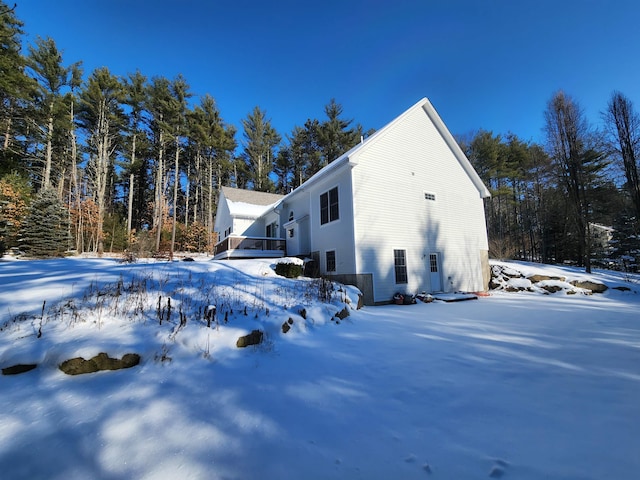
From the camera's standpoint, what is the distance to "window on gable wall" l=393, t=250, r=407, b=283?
422 inches

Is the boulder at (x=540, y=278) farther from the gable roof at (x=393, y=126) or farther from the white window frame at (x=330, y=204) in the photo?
the white window frame at (x=330, y=204)

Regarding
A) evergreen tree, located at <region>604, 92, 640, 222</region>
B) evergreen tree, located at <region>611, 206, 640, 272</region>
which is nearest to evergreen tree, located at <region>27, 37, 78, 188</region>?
evergreen tree, located at <region>604, 92, 640, 222</region>

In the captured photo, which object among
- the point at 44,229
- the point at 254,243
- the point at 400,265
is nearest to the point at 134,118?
the point at 44,229

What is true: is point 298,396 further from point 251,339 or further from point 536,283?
point 536,283

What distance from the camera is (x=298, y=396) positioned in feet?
8.59

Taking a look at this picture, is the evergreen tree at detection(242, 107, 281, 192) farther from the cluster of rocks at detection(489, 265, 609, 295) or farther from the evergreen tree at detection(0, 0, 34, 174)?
the cluster of rocks at detection(489, 265, 609, 295)

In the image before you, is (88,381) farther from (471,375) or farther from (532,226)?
(532,226)

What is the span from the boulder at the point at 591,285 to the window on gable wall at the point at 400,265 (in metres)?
8.09

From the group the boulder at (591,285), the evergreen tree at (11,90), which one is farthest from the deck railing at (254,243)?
the evergreen tree at (11,90)

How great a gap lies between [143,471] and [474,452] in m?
2.13

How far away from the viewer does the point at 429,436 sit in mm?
1965

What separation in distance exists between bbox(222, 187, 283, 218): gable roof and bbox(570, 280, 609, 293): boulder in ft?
57.4

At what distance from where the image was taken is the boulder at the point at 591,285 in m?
11.6

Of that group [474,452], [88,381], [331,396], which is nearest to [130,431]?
[88,381]
